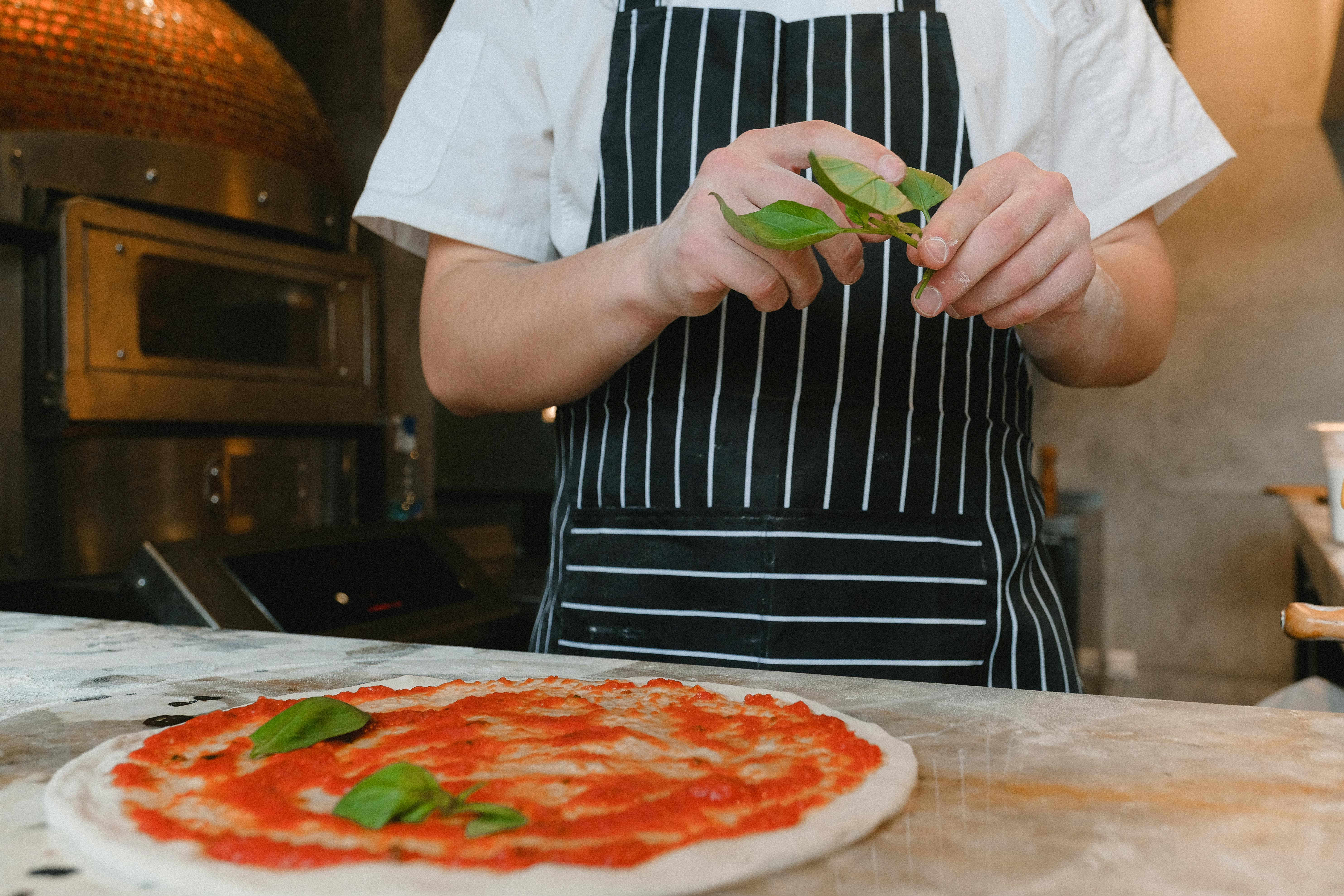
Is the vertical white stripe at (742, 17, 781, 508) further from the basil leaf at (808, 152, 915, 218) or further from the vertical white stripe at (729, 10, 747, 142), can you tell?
the basil leaf at (808, 152, 915, 218)

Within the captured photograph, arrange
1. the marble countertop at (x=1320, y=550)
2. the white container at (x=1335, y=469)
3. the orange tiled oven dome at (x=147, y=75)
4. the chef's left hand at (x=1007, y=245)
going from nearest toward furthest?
1. the chef's left hand at (x=1007, y=245)
2. the marble countertop at (x=1320, y=550)
3. the white container at (x=1335, y=469)
4. the orange tiled oven dome at (x=147, y=75)

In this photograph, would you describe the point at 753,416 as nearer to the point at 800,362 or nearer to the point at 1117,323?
the point at 800,362

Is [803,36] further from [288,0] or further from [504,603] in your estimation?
[288,0]

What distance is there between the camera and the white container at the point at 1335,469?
1.40m

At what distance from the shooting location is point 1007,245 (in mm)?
753

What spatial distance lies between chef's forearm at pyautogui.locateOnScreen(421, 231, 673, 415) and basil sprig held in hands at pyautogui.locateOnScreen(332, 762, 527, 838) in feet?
1.66

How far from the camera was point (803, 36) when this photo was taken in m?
1.10

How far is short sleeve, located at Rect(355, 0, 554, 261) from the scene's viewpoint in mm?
1159

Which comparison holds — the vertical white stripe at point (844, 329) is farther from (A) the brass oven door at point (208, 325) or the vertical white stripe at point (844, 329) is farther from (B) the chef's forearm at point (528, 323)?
(A) the brass oven door at point (208, 325)

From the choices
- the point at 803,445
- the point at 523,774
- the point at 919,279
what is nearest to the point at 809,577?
the point at 803,445

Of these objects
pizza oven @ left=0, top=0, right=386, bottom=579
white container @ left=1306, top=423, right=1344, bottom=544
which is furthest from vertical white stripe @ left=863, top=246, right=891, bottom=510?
pizza oven @ left=0, top=0, right=386, bottom=579

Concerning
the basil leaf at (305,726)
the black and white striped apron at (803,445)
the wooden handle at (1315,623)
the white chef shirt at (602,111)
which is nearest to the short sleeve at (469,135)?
the white chef shirt at (602,111)

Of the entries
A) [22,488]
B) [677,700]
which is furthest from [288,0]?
[677,700]

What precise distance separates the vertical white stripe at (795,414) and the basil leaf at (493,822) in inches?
21.9
